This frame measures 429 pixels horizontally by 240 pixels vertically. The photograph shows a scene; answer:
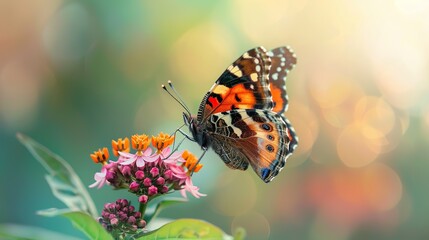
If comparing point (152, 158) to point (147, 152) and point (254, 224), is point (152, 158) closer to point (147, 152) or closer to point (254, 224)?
point (147, 152)

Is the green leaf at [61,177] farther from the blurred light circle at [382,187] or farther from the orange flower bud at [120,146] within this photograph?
the blurred light circle at [382,187]

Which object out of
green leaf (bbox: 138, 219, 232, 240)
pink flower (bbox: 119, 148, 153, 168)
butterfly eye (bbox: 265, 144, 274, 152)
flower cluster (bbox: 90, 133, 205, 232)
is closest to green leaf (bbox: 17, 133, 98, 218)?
flower cluster (bbox: 90, 133, 205, 232)

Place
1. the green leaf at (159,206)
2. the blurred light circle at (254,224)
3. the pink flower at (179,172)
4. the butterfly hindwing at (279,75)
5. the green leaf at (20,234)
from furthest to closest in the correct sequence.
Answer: the blurred light circle at (254,224), the butterfly hindwing at (279,75), the pink flower at (179,172), the green leaf at (159,206), the green leaf at (20,234)

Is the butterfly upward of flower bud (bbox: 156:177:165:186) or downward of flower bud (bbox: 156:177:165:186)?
downward

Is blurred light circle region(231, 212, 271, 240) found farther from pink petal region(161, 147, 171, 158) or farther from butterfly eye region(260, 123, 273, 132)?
pink petal region(161, 147, 171, 158)

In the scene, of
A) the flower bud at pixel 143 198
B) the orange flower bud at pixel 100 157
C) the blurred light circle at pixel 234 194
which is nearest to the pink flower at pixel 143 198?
the flower bud at pixel 143 198

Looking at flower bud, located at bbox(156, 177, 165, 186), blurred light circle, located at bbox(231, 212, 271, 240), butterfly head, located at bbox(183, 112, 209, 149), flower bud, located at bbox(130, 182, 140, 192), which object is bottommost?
blurred light circle, located at bbox(231, 212, 271, 240)

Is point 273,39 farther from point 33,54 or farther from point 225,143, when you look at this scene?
point 225,143

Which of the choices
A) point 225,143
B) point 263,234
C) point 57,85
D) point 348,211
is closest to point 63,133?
point 57,85
